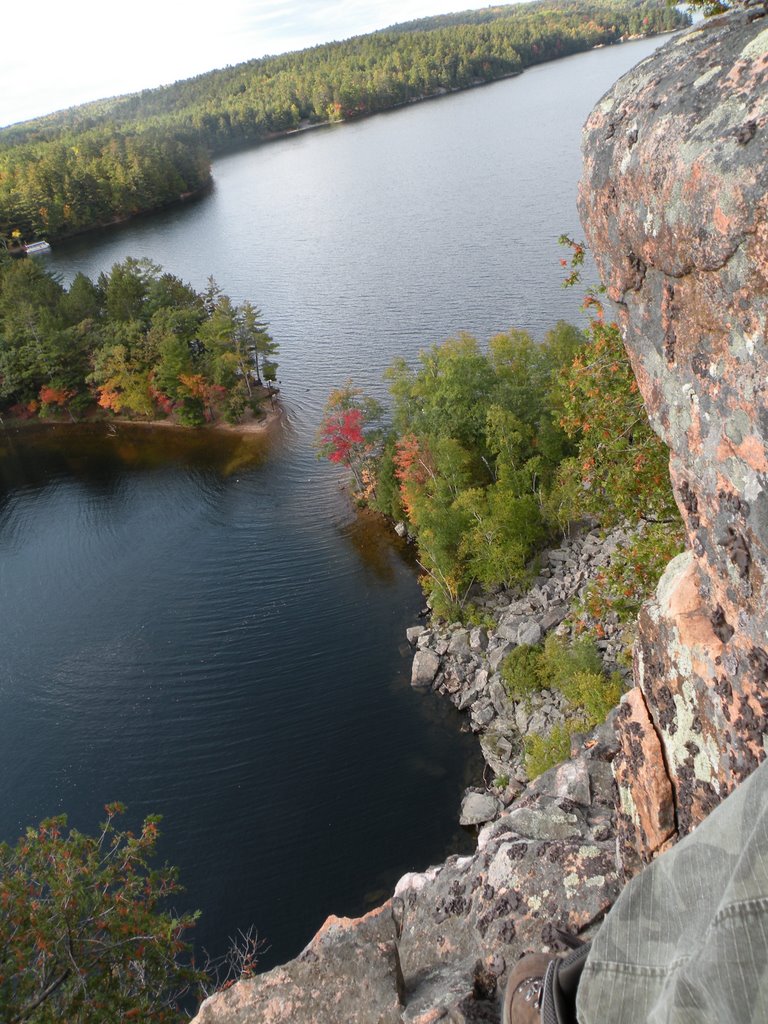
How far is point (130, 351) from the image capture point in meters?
42.8

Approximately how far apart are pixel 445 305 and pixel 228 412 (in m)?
13.2

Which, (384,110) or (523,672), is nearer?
(523,672)

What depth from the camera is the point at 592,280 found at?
1373 inches

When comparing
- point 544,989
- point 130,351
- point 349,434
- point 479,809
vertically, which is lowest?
point 479,809

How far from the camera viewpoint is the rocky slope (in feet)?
11.7

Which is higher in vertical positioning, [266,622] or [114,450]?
[114,450]

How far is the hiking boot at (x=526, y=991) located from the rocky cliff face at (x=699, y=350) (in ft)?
5.16

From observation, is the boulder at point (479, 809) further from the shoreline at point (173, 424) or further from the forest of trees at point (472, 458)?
the shoreline at point (173, 424)

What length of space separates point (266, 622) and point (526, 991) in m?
21.8

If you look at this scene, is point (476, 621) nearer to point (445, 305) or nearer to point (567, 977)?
point (567, 977)

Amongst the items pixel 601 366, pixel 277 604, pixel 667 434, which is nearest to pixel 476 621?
pixel 277 604

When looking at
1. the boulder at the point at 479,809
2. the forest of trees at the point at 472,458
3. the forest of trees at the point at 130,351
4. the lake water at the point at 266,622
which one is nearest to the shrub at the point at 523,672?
the lake water at the point at 266,622

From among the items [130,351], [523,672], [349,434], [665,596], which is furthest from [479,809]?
[130,351]

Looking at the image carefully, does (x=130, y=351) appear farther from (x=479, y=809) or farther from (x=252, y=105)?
(x=252, y=105)
